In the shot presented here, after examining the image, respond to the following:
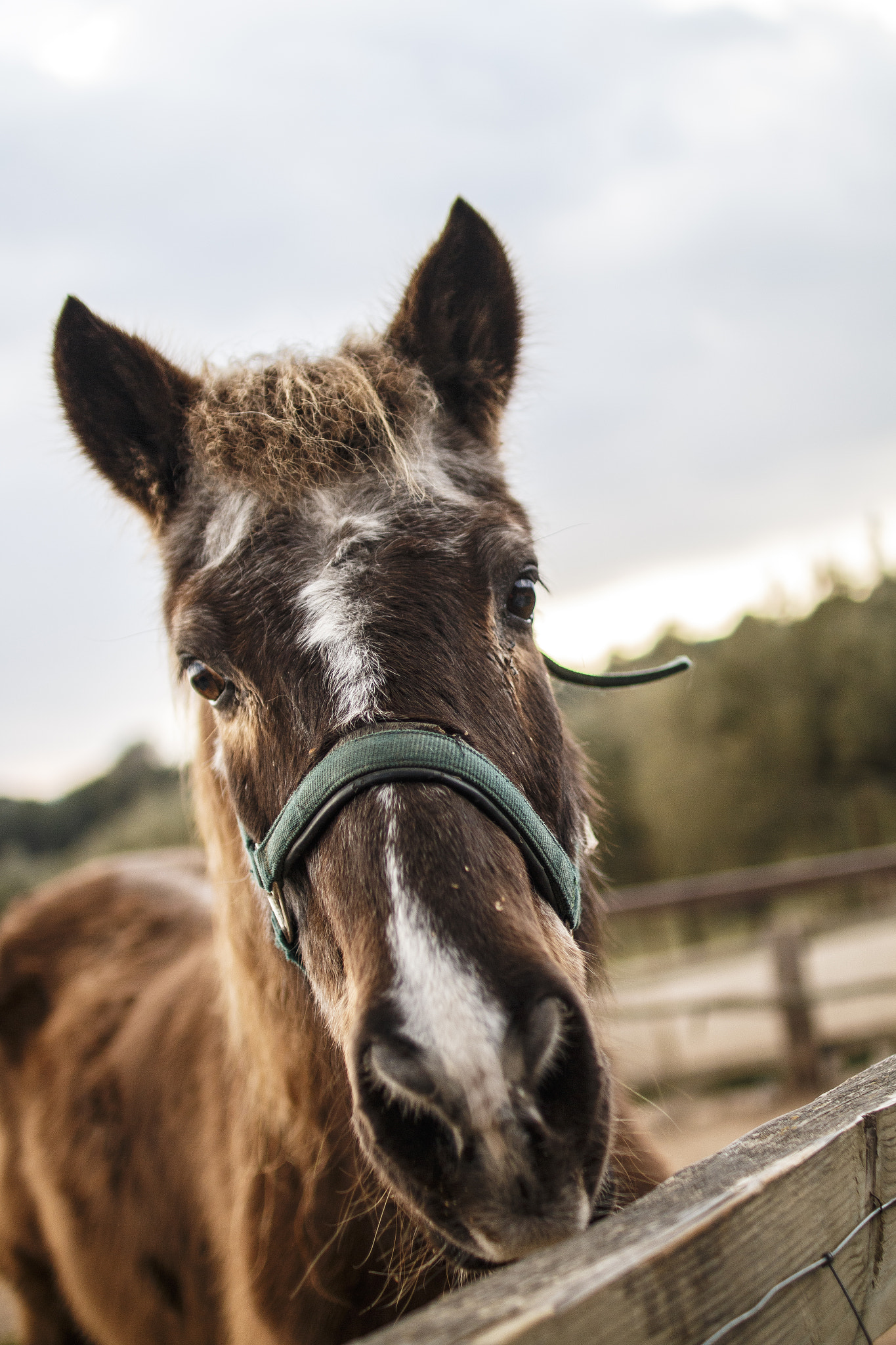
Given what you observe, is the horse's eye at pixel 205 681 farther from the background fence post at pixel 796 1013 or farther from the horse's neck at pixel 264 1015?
the background fence post at pixel 796 1013

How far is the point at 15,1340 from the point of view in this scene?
5168 mm

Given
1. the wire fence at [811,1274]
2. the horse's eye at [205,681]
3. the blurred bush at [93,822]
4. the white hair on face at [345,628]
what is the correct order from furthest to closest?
the blurred bush at [93,822] < the horse's eye at [205,681] < the white hair on face at [345,628] < the wire fence at [811,1274]

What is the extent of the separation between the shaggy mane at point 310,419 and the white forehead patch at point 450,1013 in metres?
1.05

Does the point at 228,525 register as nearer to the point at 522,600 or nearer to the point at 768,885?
the point at 522,600

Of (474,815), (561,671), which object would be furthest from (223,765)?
(561,671)

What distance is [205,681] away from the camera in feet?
6.09

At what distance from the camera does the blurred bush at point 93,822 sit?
34.0m

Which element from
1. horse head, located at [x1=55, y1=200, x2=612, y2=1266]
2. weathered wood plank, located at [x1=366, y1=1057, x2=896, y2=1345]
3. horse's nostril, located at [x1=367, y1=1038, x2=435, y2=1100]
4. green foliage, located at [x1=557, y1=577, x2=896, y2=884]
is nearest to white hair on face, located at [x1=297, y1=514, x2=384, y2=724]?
horse head, located at [x1=55, y1=200, x2=612, y2=1266]

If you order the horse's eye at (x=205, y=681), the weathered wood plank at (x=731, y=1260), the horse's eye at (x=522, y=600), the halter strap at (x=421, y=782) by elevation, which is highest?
the horse's eye at (x=522, y=600)

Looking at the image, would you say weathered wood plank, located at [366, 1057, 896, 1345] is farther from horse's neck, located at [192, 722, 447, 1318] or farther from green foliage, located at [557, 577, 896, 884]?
green foliage, located at [557, 577, 896, 884]

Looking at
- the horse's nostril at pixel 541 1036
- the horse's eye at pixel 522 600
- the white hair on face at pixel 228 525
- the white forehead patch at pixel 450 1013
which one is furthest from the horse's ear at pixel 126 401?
the horse's nostril at pixel 541 1036

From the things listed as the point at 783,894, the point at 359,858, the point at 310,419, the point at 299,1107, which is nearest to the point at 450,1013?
the point at 359,858

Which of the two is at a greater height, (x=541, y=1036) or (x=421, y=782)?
(x=421, y=782)

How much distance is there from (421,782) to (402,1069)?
1.43 ft
